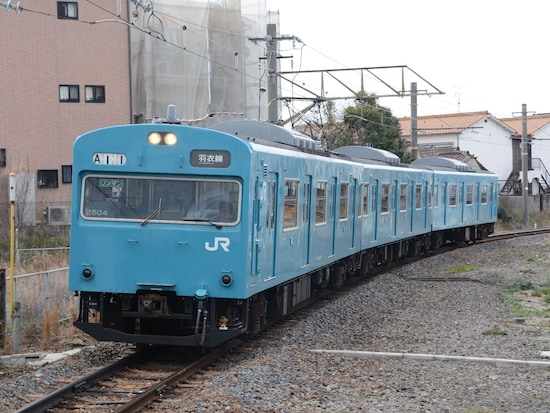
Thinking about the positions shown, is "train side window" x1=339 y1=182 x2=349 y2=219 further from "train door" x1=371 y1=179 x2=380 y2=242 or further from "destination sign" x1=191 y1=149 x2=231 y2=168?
"destination sign" x1=191 y1=149 x2=231 y2=168

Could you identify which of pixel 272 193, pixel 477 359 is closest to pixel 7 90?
pixel 272 193

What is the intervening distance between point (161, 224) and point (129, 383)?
5.65ft

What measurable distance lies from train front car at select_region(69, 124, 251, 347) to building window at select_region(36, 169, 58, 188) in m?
19.8

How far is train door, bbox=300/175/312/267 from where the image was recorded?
40.7ft

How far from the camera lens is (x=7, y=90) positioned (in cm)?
2823

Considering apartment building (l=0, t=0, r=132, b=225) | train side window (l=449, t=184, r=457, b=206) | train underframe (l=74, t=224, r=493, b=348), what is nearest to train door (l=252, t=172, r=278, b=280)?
train underframe (l=74, t=224, r=493, b=348)

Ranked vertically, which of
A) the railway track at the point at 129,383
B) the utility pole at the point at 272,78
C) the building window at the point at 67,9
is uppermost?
the building window at the point at 67,9

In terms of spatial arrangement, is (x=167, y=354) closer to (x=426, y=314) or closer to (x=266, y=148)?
(x=266, y=148)

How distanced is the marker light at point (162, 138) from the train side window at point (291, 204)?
2.25 meters

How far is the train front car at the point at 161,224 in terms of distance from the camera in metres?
9.32

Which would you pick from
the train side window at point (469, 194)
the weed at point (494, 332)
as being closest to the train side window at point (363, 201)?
the weed at point (494, 332)

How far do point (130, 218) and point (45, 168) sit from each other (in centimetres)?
2002

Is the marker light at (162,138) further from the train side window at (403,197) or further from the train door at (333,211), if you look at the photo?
the train side window at (403,197)

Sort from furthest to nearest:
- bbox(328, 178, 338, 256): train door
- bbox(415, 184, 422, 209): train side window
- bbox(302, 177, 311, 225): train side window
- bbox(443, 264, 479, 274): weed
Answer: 1. bbox(415, 184, 422, 209): train side window
2. bbox(443, 264, 479, 274): weed
3. bbox(328, 178, 338, 256): train door
4. bbox(302, 177, 311, 225): train side window
